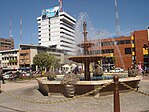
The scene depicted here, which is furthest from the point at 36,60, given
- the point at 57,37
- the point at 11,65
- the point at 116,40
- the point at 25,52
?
the point at 57,37

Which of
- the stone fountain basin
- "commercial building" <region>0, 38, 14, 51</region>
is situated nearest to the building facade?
"commercial building" <region>0, 38, 14, 51</region>

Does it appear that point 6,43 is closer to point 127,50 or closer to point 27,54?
point 27,54

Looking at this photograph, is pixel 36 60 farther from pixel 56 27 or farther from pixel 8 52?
pixel 56 27

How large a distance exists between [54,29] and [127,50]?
5983cm

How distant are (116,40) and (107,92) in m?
56.9

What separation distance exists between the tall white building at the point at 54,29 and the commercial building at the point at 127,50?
4674 centimetres

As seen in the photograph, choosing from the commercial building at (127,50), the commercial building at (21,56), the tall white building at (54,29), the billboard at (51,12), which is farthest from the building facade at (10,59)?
the billboard at (51,12)

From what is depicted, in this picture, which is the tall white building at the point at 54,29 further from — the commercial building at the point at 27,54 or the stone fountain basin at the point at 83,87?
the stone fountain basin at the point at 83,87

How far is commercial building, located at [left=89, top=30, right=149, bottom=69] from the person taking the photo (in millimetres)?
58291

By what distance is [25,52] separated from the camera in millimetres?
76062

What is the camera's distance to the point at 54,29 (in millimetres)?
111688

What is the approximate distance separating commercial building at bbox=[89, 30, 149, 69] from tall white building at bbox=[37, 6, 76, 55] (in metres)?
46.7

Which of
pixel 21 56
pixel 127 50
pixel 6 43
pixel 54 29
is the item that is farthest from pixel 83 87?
pixel 6 43

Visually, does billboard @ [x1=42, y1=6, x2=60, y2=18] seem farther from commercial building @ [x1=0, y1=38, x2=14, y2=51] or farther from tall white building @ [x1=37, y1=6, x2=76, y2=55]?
commercial building @ [x1=0, y1=38, x2=14, y2=51]
